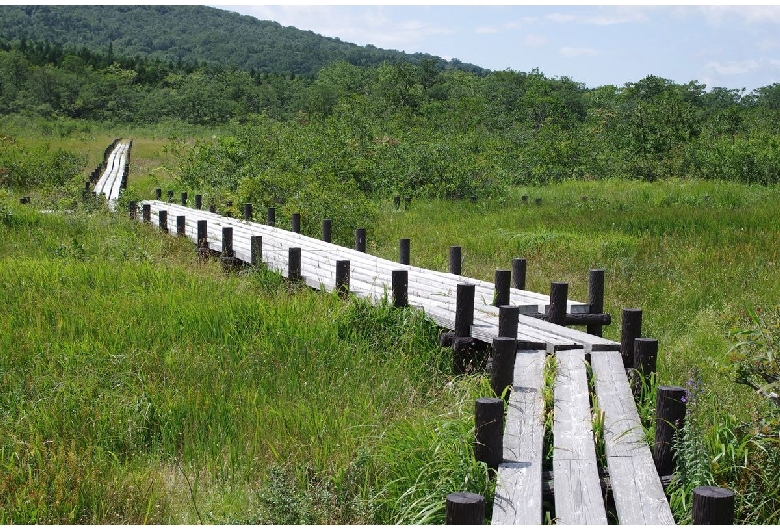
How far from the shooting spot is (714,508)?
351 centimetres

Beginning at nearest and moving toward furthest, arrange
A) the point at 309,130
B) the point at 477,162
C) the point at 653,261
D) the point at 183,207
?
the point at 653,261 < the point at 183,207 < the point at 477,162 < the point at 309,130

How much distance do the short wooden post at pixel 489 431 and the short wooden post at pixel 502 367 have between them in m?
1.05

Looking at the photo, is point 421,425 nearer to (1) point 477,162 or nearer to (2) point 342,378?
(2) point 342,378

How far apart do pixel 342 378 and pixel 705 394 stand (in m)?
2.77

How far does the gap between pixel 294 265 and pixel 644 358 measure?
4.59 meters

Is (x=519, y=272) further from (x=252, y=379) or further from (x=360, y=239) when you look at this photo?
(x=252, y=379)

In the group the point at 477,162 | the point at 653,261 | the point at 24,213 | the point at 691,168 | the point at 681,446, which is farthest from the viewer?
the point at 691,168

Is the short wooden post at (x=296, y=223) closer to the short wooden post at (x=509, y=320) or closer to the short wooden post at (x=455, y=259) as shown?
the short wooden post at (x=455, y=259)

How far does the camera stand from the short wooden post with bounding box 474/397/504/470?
4.27 m

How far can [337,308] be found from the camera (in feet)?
25.8

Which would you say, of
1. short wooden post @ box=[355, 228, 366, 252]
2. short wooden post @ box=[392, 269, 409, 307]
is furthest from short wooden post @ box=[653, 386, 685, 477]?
short wooden post @ box=[355, 228, 366, 252]

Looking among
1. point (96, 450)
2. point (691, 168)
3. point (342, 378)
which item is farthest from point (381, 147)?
point (96, 450)

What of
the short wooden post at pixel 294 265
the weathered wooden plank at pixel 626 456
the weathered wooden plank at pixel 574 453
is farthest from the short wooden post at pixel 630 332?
the short wooden post at pixel 294 265

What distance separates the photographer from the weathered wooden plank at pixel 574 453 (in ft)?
12.8
